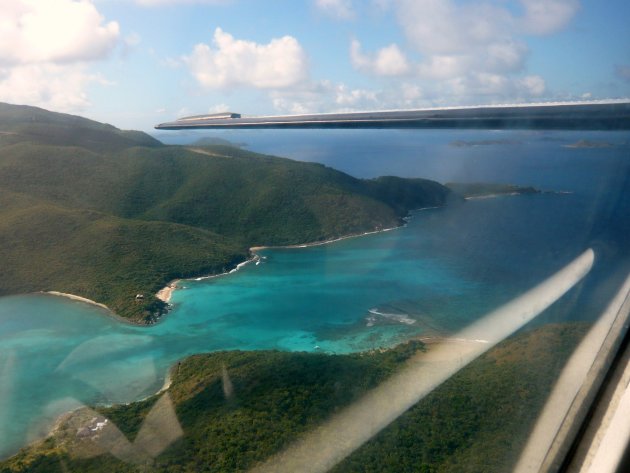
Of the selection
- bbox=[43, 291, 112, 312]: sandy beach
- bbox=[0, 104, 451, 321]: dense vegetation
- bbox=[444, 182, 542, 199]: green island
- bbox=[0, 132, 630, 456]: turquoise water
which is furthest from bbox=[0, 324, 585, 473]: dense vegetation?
bbox=[444, 182, 542, 199]: green island

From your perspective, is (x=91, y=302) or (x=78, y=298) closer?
(x=91, y=302)

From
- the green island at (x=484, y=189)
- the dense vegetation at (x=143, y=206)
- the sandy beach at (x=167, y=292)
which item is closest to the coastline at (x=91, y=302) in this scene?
the dense vegetation at (x=143, y=206)

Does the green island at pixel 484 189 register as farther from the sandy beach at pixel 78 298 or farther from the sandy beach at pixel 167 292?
the sandy beach at pixel 78 298

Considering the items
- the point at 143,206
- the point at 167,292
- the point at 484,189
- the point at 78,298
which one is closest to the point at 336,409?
the point at 78,298

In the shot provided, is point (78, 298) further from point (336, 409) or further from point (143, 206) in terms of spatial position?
Result: point (143, 206)

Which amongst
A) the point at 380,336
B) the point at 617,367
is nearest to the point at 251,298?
the point at 380,336
